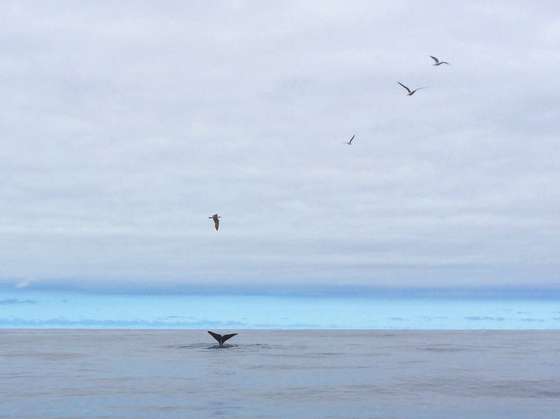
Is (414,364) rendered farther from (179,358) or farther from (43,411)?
(43,411)

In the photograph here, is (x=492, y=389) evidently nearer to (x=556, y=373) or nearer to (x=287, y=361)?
(x=556, y=373)

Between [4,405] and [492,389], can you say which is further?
[492,389]

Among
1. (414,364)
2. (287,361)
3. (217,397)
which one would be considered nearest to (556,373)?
(414,364)

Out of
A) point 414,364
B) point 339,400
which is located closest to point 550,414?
point 339,400

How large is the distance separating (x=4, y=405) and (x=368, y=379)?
87.5 ft

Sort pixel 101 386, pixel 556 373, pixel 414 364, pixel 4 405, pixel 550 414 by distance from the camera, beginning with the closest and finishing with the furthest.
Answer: pixel 550 414 → pixel 4 405 → pixel 101 386 → pixel 556 373 → pixel 414 364

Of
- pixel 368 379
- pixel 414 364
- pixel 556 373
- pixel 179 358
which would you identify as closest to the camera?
pixel 368 379

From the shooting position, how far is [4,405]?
138 feet

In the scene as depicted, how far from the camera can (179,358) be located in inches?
3312

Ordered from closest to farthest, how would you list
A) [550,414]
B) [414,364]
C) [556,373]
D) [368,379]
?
[550,414], [368,379], [556,373], [414,364]

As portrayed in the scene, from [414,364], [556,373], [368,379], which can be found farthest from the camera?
[414,364]

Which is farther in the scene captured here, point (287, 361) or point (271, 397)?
point (287, 361)

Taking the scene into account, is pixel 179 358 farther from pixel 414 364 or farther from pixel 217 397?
pixel 217 397

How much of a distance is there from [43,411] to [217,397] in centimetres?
1035
